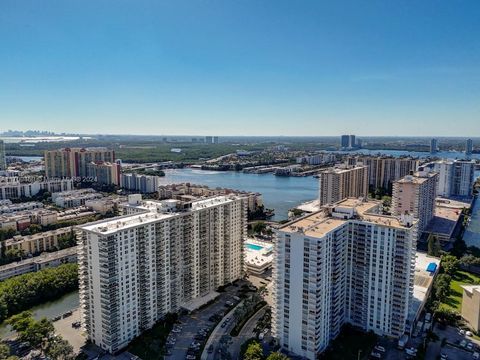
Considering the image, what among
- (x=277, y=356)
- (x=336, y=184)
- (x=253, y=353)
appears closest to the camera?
(x=277, y=356)

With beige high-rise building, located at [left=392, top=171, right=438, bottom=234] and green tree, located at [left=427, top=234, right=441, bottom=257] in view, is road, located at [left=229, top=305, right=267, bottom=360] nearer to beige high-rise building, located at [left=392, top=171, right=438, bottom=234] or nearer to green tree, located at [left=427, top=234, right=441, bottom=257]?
green tree, located at [left=427, top=234, right=441, bottom=257]

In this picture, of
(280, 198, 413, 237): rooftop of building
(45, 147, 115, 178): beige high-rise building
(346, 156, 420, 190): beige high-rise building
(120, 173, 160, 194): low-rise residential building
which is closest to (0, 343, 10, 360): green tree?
(280, 198, 413, 237): rooftop of building

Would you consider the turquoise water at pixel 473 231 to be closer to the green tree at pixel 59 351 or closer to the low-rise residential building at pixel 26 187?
the green tree at pixel 59 351

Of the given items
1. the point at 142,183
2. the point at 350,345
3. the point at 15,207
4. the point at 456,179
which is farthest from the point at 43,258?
the point at 456,179

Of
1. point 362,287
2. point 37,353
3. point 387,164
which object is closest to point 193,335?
point 37,353

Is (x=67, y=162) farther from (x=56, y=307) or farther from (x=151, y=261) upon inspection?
(x=151, y=261)

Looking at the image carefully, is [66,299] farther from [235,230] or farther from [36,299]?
[235,230]
